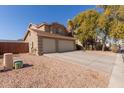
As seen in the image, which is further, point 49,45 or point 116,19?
point 116,19

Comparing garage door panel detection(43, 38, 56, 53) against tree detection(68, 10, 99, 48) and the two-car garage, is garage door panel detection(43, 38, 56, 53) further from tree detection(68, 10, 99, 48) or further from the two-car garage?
tree detection(68, 10, 99, 48)

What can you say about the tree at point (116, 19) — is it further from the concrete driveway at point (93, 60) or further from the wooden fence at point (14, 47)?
the wooden fence at point (14, 47)

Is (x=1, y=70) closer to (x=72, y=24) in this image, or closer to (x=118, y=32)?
(x=118, y=32)

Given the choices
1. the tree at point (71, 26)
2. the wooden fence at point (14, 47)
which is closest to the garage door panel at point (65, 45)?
the wooden fence at point (14, 47)

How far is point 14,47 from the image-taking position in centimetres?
1831

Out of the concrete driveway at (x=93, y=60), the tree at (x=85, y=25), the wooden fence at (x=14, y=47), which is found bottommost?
the concrete driveway at (x=93, y=60)

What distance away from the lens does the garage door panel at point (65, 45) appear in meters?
20.2

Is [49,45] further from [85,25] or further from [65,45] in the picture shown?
[85,25]

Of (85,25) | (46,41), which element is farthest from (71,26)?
(46,41)

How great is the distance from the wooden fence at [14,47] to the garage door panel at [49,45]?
13.4ft

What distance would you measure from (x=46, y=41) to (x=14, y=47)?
17.1 ft
